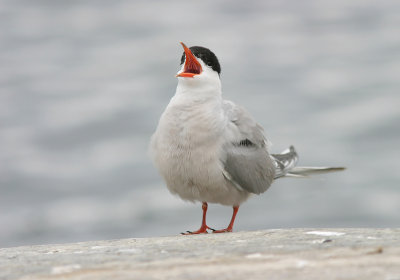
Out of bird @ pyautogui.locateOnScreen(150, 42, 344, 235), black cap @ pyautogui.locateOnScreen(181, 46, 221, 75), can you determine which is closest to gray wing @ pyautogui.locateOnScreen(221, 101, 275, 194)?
bird @ pyautogui.locateOnScreen(150, 42, 344, 235)

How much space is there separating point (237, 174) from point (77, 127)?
7503 mm

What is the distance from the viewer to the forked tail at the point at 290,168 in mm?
6223

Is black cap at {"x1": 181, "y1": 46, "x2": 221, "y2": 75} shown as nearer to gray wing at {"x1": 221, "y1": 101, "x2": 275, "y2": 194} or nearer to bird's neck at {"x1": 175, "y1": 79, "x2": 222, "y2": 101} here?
bird's neck at {"x1": 175, "y1": 79, "x2": 222, "y2": 101}

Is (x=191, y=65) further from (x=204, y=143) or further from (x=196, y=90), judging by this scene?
(x=204, y=143)

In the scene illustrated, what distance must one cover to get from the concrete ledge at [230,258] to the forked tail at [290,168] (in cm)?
188

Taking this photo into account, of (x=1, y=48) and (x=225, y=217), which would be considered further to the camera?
(x=1, y=48)

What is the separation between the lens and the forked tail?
622cm

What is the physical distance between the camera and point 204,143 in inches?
201

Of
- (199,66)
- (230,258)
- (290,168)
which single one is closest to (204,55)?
(199,66)

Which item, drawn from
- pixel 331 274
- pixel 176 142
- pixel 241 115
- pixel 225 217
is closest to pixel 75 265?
pixel 331 274

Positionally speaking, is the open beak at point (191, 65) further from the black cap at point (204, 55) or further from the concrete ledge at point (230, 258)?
the concrete ledge at point (230, 258)

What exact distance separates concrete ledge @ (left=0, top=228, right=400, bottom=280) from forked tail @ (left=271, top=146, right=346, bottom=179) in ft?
6.15

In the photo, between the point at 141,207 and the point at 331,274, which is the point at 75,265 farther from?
the point at 141,207

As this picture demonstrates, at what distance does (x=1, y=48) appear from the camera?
17672mm
